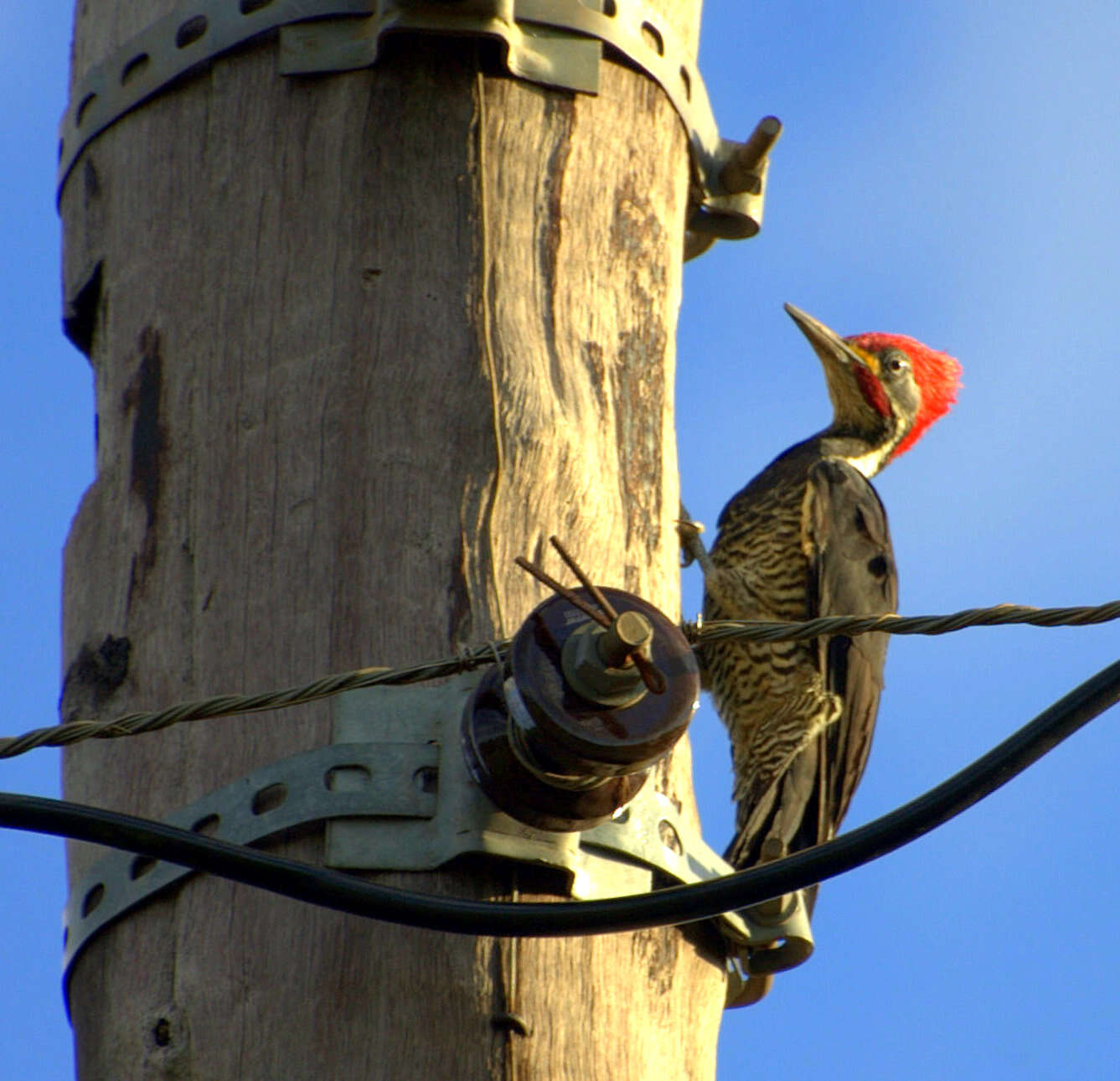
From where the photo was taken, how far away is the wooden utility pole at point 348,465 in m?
2.14

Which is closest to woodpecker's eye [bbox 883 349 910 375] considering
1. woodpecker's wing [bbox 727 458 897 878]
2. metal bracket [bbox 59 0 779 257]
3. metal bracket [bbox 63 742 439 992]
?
woodpecker's wing [bbox 727 458 897 878]

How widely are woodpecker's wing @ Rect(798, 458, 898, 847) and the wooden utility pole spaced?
3162 mm

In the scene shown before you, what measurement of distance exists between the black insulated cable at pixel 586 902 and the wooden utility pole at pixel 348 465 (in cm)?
20

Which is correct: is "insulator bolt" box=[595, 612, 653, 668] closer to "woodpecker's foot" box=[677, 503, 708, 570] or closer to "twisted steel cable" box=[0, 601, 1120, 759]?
"twisted steel cable" box=[0, 601, 1120, 759]

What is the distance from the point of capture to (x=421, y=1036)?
2.09 metres

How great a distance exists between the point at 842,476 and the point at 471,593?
399cm

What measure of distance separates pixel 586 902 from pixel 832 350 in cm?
533

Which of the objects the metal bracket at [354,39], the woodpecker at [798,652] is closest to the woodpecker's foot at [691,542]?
the woodpecker at [798,652]

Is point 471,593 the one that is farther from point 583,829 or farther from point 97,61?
point 97,61

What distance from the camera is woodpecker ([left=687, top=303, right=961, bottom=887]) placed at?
5.71 metres

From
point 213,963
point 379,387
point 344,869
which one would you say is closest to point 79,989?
point 213,963


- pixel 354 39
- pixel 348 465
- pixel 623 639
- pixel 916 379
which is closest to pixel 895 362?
pixel 916 379

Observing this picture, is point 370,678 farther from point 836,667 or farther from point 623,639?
point 836,667

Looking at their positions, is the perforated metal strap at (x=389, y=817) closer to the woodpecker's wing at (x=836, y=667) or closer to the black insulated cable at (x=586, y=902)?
the black insulated cable at (x=586, y=902)
